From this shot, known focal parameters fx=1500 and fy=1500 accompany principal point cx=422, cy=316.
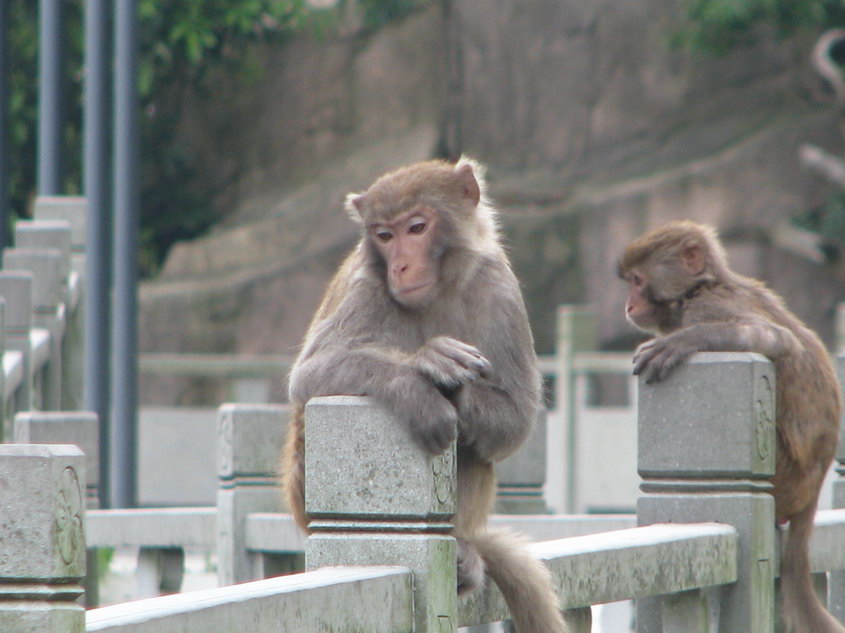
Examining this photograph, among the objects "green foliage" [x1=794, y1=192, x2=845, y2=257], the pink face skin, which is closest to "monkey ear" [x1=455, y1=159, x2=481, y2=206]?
the pink face skin

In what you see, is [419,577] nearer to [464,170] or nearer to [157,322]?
Answer: [464,170]

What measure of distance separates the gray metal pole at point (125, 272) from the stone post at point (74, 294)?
0.75 ft

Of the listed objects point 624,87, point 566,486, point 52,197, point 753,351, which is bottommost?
point 566,486

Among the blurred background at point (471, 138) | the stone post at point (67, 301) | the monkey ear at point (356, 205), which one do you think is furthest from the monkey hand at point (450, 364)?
the blurred background at point (471, 138)

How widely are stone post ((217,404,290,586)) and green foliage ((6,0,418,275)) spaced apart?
8.38 m

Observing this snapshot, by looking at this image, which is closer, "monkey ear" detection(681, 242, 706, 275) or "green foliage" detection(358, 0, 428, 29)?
"monkey ear" detection(681, 242, 706, 275)

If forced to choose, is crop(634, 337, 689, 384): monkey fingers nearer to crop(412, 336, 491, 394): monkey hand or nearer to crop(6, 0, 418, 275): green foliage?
crop(412, 336, 491, 394): monkey hand

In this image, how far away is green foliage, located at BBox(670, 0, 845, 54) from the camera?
14.0m

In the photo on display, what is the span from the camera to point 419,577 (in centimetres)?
263

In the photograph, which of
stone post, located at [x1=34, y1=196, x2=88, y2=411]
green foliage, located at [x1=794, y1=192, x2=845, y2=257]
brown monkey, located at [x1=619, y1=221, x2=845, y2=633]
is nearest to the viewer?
brown monkey, located at [x1=619, y1=221, x2=845, y2=633]

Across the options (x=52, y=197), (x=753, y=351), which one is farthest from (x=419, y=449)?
(x=52, y=197)

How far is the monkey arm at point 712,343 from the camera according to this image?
3684 millimetres

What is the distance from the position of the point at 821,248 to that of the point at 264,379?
629cm

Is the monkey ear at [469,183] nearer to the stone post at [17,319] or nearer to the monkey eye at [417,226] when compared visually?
the monkey eye at [417,226]
